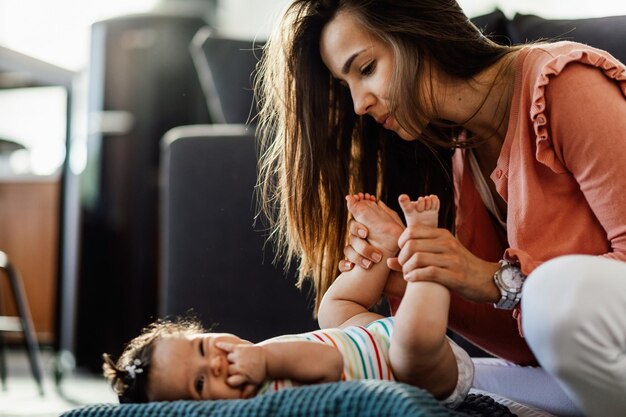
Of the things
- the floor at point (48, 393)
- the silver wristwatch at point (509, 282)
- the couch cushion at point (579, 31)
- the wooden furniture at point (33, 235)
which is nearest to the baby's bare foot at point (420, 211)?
the silver wristwatch at point (509, 282)

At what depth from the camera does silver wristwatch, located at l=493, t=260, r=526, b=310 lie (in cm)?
100

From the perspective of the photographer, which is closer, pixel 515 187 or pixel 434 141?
pixel 515 187

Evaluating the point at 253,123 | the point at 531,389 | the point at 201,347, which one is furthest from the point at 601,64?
the point at 253,123

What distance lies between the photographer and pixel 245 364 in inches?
37.1

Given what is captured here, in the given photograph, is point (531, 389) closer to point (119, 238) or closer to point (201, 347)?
point (201, 347)

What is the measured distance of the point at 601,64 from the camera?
1.04m

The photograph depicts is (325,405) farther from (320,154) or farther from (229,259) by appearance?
(229,259)

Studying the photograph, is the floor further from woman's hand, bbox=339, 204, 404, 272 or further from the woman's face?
the woman's face

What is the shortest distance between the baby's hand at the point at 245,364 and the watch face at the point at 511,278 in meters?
0.34

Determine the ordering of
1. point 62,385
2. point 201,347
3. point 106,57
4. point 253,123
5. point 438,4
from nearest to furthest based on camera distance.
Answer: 1. point 201,347
2. point 438,4
3. point 253,123
4. point 62,385
5. point 106,57

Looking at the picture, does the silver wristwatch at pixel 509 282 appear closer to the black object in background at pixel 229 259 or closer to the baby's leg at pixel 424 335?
the baby's leg at pixel 424 335

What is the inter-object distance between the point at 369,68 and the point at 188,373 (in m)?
0.60

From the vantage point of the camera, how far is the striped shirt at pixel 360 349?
40.1 inches

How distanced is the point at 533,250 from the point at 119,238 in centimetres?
215
